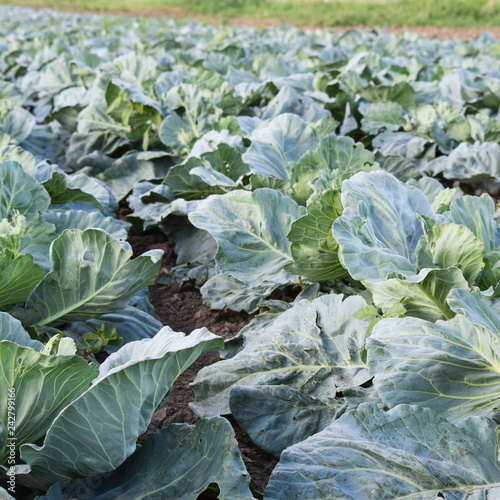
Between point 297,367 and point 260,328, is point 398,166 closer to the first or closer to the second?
point 260,328

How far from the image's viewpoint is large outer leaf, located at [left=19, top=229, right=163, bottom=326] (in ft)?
6.38

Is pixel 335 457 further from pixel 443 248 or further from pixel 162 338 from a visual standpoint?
pixel 443 248

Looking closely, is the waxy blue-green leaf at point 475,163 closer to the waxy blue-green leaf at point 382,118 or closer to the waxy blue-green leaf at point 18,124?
the waxy blue-green leaf at point 382,118

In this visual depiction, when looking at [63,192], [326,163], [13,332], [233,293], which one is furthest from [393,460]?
[63,192]

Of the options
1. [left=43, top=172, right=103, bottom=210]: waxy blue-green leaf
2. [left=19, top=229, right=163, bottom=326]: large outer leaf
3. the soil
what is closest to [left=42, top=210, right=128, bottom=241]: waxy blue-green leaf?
[left=43, top=172, right=103, bottom=210]: waxy blue-green leaf

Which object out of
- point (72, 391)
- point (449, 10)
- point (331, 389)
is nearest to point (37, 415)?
point (72, 391)

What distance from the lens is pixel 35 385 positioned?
138 centimetres

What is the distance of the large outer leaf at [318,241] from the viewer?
6.61ft

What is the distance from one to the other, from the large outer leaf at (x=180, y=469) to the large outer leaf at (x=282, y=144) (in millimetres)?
1586

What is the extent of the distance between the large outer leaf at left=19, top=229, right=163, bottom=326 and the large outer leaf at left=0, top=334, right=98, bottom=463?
0.59m

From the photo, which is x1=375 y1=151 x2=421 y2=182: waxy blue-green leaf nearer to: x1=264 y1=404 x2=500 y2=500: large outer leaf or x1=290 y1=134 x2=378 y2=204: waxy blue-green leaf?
x1=290 y1=134 x2=378 y2=204: waxy blue-green leaf

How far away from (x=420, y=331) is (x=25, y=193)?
1.57 metres

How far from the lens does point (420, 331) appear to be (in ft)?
5.17

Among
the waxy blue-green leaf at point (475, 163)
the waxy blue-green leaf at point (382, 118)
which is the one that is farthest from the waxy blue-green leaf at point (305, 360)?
the waxy blue-green leaf at point (382, 118)
